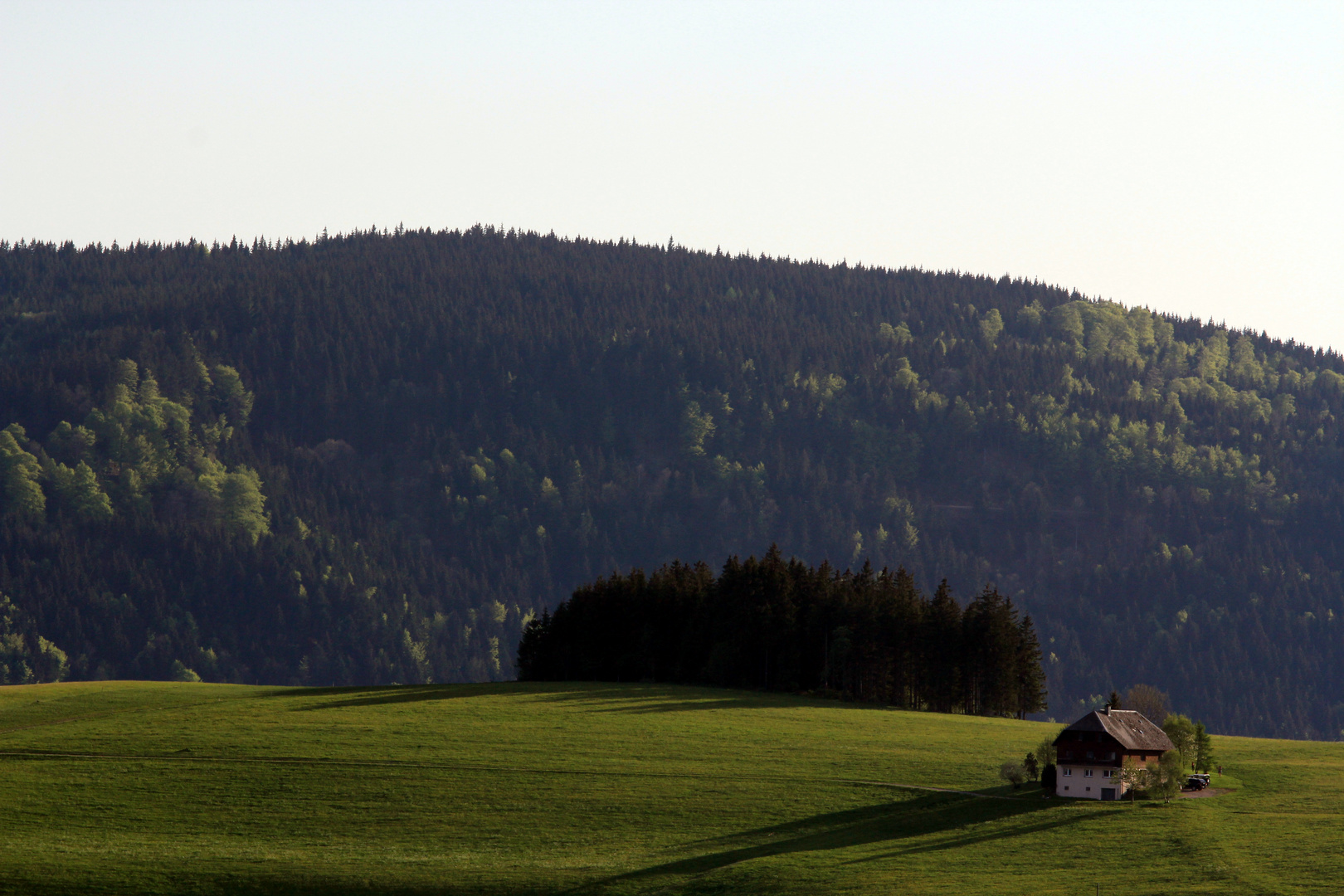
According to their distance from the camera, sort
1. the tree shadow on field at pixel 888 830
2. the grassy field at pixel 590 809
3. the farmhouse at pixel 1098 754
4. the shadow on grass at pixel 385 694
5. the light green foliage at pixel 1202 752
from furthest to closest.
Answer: the shadow on grass at pixel 385 694 → the light green foliage at pixel 1202 752 → the farmhouse at pixel 1098 754 → the tree shadow on field at pixel 888 830 → the grassy field at pixel 590 809

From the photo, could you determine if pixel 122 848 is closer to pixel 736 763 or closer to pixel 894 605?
pixel 736 763

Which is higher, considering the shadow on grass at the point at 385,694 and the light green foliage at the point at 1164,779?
the shadow on grass at the point at 385,694

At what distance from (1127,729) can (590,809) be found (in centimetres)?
2998

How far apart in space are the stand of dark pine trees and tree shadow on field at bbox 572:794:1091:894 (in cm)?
3964

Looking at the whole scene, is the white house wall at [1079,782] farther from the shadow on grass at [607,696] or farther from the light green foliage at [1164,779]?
the shadow on grass at [607,696]

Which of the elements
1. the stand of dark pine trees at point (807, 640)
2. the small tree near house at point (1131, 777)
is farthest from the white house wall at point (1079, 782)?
the stand of dark pine trees at point (807, 640)

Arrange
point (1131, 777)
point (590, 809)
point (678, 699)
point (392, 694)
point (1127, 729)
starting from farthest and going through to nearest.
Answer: point (392, 694) → point (678, 699) → point (1127, 729) → point (1131, 777) → point (590, 809)

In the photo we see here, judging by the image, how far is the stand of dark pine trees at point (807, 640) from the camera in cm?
12412

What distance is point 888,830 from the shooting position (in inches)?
3088

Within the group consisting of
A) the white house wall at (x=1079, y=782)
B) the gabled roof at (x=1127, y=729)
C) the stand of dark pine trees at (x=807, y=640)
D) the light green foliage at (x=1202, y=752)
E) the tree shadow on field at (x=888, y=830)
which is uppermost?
the stand of dark pine trees at (x=807, y=640)

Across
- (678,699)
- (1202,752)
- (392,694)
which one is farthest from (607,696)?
(1202,752)

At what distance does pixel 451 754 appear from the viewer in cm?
9200

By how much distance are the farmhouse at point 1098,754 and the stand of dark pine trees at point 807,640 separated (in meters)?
34.4

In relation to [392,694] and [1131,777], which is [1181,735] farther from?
[392,694]
